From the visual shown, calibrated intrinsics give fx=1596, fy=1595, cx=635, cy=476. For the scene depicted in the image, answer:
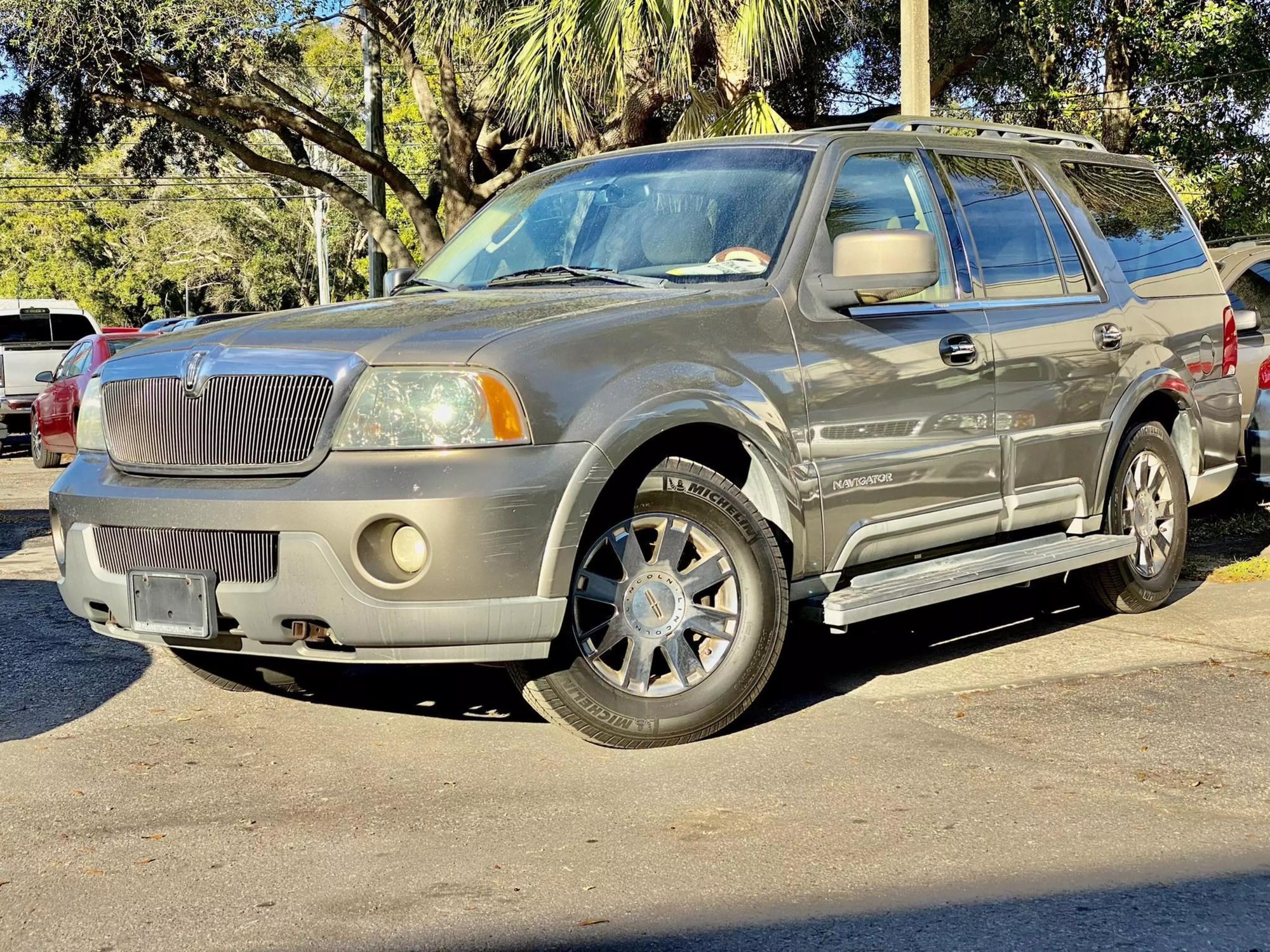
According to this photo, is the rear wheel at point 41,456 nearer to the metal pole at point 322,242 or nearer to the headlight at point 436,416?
the headlight at point 436,416

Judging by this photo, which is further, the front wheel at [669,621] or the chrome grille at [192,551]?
the front wheel at [669,621]

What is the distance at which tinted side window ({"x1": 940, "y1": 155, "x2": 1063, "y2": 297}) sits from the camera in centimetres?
621

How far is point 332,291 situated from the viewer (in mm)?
68125

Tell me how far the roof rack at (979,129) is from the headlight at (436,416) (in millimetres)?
2193

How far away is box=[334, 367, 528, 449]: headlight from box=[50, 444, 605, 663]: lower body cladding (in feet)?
0.14

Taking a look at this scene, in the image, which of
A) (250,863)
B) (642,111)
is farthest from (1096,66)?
(250,863)

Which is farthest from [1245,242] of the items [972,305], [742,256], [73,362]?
[73,362]

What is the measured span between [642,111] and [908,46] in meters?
5.83

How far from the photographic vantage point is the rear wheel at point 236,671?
5.63 m

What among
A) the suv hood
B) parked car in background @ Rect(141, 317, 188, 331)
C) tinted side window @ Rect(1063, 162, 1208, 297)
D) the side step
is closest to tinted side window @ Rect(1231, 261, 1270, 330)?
tinted side window @ Rect(1063, 162, 1208, 297)

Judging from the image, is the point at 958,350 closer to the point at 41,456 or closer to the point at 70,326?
the point at 41,456

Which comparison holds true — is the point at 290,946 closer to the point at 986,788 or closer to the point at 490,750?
the point at 490,750

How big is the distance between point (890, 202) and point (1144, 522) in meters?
2.07

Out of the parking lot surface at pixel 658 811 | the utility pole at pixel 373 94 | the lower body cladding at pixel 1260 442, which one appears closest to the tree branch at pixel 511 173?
the utility pole at pixel 373 94
